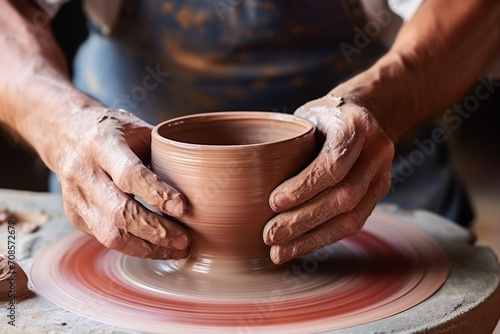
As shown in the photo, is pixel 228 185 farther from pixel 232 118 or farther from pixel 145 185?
pixel 232 118

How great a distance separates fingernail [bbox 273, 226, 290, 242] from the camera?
1.22m

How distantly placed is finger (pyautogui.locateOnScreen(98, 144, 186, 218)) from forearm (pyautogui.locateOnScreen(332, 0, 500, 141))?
1.68ft

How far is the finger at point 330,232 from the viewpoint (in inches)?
49.0

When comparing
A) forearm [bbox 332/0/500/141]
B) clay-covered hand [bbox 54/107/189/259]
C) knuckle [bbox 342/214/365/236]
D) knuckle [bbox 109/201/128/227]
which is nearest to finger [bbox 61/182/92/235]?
clay-covered hand [bbox 54/107/189/259]

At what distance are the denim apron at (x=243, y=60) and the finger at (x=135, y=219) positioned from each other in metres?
0.87

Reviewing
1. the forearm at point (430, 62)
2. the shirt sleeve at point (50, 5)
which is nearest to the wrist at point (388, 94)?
the forearm at point (430, 62)

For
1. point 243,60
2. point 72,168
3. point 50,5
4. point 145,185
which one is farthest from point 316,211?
point 50,5

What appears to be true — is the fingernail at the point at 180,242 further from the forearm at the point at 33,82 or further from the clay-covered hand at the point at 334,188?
the forearm at the point at 33,82

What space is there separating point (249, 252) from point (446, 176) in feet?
3.46

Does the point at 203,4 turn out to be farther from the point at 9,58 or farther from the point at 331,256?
the point at 331,256

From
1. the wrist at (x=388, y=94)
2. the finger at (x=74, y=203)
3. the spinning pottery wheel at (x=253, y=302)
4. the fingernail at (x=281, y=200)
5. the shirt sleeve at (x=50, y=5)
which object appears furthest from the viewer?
the shirt sleeve at (x=50, y=5)

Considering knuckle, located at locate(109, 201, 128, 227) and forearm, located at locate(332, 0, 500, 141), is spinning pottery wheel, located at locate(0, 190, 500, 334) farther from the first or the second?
forearm, located at locate(332, 0, 500, 141)

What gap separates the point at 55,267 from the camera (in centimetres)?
136

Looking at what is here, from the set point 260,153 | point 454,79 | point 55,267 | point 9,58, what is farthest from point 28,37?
point 454,79
